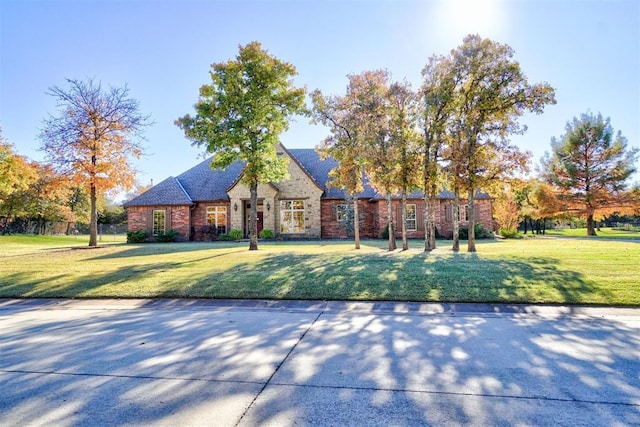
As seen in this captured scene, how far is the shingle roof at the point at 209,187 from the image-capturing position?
89.1 feet

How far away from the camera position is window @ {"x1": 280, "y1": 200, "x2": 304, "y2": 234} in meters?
26.8

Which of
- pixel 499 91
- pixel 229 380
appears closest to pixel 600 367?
pixel 229 380

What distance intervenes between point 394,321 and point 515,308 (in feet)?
7.99

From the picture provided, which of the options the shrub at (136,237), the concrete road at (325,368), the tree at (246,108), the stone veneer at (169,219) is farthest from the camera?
the stone veneer at (169,219)

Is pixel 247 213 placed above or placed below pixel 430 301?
above

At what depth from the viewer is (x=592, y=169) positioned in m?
29.7

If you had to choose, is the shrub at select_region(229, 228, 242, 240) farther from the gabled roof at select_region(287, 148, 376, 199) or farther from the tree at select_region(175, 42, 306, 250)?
the tree at select_region(175, 42, 306, 250)

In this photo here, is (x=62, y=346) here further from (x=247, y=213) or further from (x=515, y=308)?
(x=247, y=213)

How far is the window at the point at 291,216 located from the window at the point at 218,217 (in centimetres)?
438

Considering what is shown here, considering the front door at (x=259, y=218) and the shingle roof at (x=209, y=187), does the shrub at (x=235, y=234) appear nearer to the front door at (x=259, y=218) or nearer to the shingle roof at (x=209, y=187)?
the front door at (x=259, y=218)

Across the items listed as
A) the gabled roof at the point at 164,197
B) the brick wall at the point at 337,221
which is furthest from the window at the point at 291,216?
the gabled roof at the point at 164,197

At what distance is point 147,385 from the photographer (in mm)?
3320

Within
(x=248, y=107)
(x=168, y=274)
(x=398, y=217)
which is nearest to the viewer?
(x=168, y=274)

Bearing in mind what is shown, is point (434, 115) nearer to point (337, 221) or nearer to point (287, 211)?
point (337, 221)
